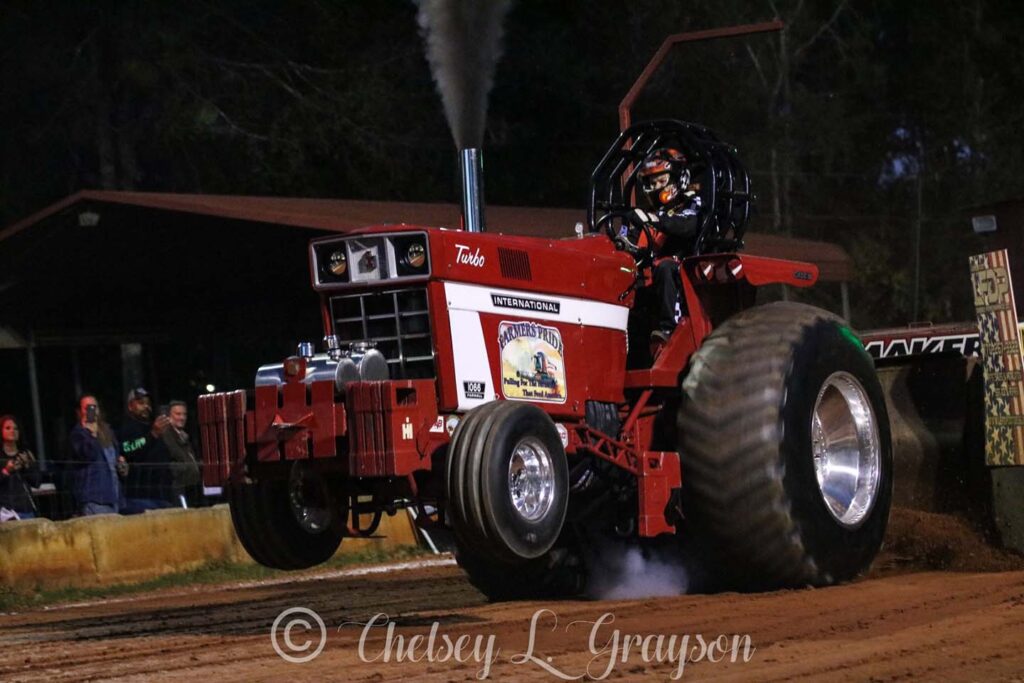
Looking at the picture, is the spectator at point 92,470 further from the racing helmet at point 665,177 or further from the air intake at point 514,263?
the air intake at point 514,263

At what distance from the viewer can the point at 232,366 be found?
22703 mm

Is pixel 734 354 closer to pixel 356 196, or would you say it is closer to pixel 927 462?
pixel 927 462

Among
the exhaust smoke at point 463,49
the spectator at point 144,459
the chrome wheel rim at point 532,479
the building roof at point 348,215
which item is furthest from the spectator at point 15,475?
the chrome wheel rim at point 532,479

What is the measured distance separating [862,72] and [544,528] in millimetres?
33003

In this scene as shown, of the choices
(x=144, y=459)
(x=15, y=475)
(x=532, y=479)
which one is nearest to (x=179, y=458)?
(x=144, y=459)

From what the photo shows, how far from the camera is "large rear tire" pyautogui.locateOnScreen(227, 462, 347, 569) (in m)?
8.68

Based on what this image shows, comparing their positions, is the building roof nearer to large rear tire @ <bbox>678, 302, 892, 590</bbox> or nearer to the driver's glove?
the driver's glove

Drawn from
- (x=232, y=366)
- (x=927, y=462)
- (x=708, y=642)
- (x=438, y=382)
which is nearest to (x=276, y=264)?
(x=232, y=366)

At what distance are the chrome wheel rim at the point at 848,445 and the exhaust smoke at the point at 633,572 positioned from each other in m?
1.06

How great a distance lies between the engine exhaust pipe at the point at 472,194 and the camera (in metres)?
9.59

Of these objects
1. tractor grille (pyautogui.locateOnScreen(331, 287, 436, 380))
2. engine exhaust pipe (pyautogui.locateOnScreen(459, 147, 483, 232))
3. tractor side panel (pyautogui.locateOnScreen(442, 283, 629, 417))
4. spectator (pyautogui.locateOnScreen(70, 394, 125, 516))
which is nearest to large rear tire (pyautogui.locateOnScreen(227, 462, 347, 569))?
tractor grille (pyautogui.locateOnScreen(331, 287, 436, 380))

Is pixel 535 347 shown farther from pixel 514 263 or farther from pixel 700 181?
pixel 700 181

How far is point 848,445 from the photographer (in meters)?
10.4

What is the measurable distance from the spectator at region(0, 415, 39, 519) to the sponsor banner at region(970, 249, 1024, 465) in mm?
7472
